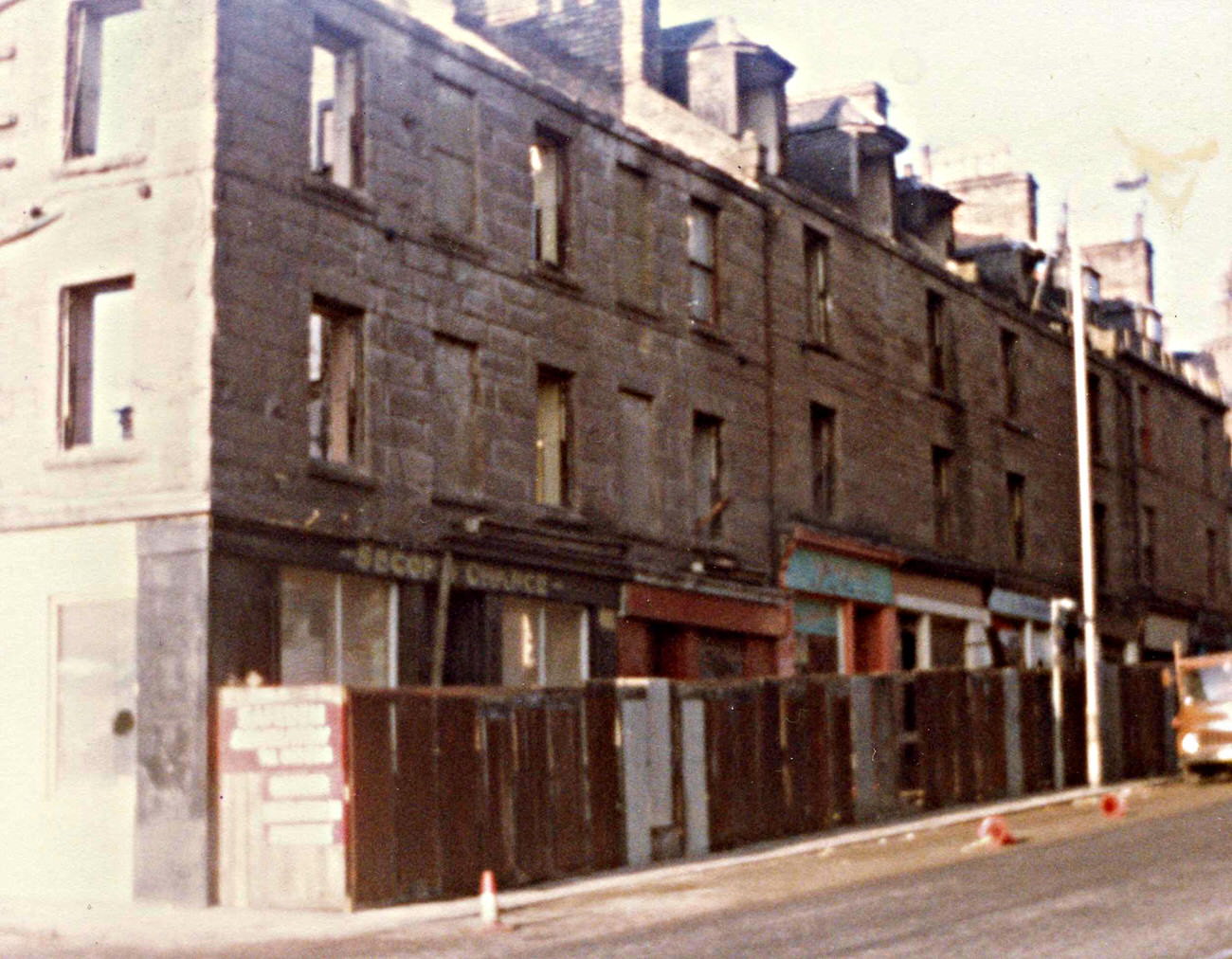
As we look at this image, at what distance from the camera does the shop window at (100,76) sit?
21.1 m

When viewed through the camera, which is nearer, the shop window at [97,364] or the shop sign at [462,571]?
the shop window at [97,364]

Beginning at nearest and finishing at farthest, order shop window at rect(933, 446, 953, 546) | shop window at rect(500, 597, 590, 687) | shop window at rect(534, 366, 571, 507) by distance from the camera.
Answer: shop window at rect(500, 597, 590, 687) → shop window at rect(534, 366, 571, 507) → shop window at rect(933, 446, 953, 546)

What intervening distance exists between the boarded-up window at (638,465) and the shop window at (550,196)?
7.84 ft

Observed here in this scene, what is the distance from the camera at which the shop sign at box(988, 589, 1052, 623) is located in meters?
38.2

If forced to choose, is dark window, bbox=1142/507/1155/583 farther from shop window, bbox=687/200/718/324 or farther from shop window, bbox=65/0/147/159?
shop window, bbox=65/0/147/159

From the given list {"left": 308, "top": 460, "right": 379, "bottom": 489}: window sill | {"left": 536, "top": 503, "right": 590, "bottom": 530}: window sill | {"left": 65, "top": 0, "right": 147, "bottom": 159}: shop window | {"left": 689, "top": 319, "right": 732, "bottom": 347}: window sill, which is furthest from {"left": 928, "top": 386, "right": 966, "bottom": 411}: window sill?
{"left": 65, "top": 0, "right": 147, "bottom": 159}: shop window

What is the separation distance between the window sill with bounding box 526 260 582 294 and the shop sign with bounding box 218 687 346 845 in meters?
8.19

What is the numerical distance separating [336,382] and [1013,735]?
13.5 m

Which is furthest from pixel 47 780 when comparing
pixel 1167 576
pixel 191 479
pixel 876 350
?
pixel 1167 576

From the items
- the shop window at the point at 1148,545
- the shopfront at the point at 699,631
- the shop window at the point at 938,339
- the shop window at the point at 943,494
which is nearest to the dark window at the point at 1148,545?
the shop window at the point at 1148,545

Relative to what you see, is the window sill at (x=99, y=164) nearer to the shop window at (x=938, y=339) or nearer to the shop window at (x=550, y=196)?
the shop window at (x=550, y=196)

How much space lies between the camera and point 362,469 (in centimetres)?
2191

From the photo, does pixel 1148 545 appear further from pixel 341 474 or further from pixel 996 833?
pixel 341 474

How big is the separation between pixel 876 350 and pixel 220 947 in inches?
827
